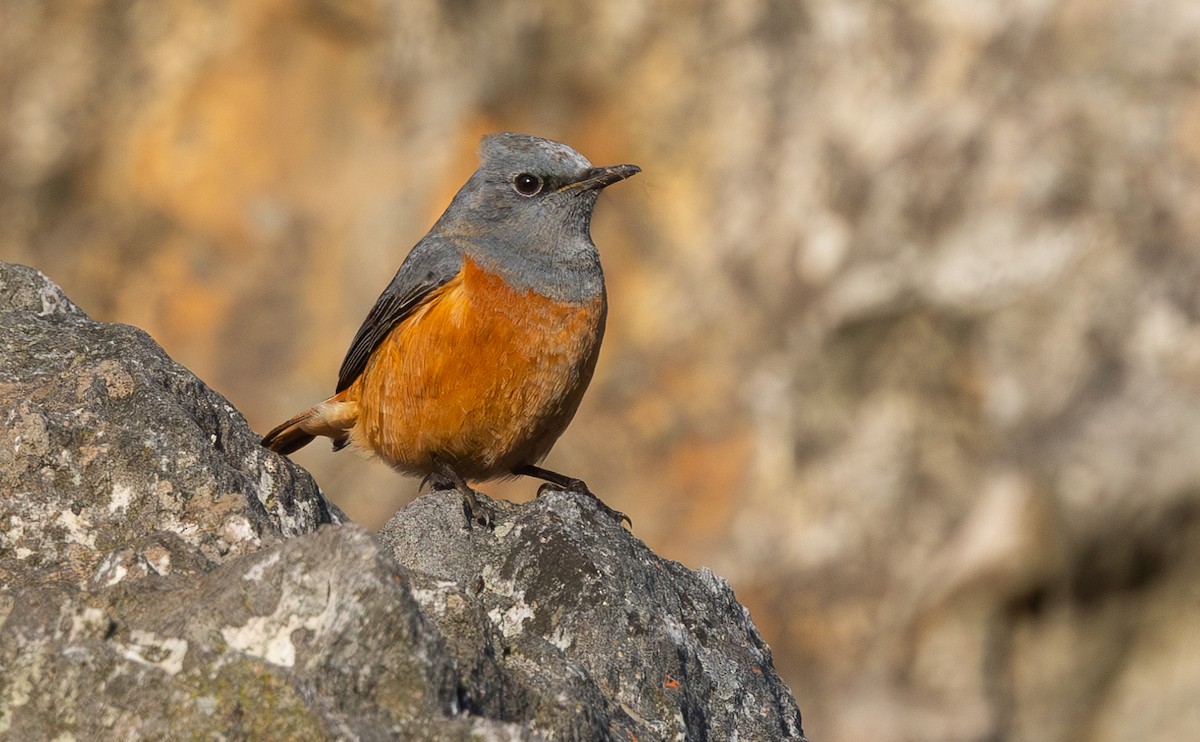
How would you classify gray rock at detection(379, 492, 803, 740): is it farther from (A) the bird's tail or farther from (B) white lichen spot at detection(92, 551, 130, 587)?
(A) the bird's tail

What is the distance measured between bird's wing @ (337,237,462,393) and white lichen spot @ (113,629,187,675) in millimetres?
3208

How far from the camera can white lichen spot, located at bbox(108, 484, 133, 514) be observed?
3.85 meters

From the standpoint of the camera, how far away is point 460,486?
17.9 ft

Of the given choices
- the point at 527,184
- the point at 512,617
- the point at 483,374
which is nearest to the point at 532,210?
the point at 527,184

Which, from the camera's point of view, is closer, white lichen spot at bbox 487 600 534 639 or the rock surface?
the rock surface

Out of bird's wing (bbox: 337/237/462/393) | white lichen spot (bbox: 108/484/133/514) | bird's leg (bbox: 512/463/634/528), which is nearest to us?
white lichen spot (bbox: 108/484/133/514)

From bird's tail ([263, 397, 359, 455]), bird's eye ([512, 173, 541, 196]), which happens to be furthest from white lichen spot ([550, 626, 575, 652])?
bird's eye ([512, 173, 541, 196])

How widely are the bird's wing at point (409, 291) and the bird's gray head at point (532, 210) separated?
0.37 feet

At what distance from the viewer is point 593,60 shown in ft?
42.1

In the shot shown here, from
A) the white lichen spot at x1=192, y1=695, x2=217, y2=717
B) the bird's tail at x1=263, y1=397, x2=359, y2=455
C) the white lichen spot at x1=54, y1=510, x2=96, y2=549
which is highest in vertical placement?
the bird's tail at x1=263, y1=397, x2=359, y2=455

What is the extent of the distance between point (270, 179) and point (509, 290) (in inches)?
324

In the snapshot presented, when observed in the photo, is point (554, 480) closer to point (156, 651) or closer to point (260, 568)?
point (260, 568)

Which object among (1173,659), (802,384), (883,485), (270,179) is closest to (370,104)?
(270,179)

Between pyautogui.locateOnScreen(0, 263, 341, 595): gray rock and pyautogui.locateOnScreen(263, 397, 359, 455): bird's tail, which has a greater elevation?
pyautogui.locateOnScreen(263, 397, 359, 455): bird's tail
